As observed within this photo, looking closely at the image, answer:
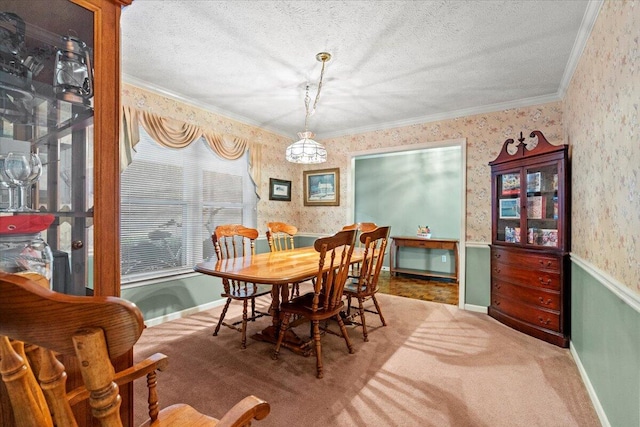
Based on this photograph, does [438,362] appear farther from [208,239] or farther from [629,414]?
[208,239]

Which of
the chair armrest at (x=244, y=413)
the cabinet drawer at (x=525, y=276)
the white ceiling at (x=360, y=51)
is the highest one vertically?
the white ceiling at (x=360, y=51)

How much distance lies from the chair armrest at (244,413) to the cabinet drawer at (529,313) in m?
2.89

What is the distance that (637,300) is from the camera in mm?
1252

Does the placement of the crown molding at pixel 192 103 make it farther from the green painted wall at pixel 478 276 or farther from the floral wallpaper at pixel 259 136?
the green painted wall at pixel 478 276

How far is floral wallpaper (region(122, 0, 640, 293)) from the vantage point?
4.69 feet

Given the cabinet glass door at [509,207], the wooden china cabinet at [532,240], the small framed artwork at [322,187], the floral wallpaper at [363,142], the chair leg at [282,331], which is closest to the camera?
the chair leg at [282,331]

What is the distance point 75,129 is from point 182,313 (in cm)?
276

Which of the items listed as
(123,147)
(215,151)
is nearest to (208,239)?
(215,151)

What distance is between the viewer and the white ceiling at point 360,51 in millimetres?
1935

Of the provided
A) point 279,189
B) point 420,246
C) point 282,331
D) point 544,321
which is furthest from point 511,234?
point 279,189

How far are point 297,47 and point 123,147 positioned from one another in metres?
1.86

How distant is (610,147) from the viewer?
168cm

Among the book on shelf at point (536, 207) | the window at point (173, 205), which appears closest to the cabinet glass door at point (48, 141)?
the window at point (173, 205)

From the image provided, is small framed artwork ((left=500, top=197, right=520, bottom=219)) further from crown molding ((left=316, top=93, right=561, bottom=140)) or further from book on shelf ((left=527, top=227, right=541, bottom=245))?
crown molding ((left=316, top=93, right=561, bottom=140))
